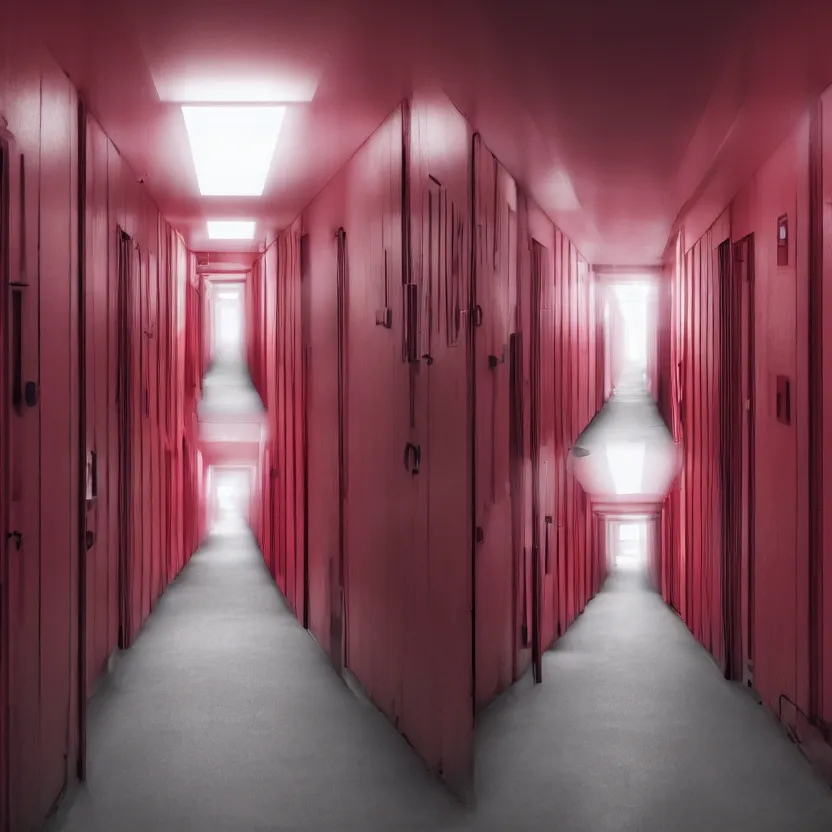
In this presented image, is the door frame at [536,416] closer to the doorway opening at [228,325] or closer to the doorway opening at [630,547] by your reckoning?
the doorway opening at [630,547]

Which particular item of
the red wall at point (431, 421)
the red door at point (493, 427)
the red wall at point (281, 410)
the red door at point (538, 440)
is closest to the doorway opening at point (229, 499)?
the red wall at point (281, 410)

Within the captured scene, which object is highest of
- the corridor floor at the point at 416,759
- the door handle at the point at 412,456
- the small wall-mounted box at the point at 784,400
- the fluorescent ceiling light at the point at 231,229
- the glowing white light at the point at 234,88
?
the fluorescent ceiling light at the point at 231,229

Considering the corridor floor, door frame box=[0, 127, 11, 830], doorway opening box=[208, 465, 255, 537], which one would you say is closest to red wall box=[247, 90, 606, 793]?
the corridor floor

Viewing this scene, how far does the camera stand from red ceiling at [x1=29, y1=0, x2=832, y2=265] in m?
1.59

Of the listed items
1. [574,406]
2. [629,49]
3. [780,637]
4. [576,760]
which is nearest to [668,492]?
[574,406]

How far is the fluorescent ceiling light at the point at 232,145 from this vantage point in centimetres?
262

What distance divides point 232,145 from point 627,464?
2358 millimetres

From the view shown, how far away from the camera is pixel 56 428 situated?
6.78ft

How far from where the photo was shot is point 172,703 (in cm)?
286

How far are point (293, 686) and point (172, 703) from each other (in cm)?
44

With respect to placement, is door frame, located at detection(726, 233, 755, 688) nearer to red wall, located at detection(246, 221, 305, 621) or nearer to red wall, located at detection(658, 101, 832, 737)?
red wall, located at detection(658, 101, 832, 737)

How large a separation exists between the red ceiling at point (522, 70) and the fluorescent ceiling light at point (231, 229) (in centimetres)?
159

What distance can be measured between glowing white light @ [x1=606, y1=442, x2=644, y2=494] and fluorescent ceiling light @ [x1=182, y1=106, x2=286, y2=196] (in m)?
2.10

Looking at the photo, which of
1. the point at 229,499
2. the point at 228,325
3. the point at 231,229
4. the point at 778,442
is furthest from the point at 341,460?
the point at 229,499
